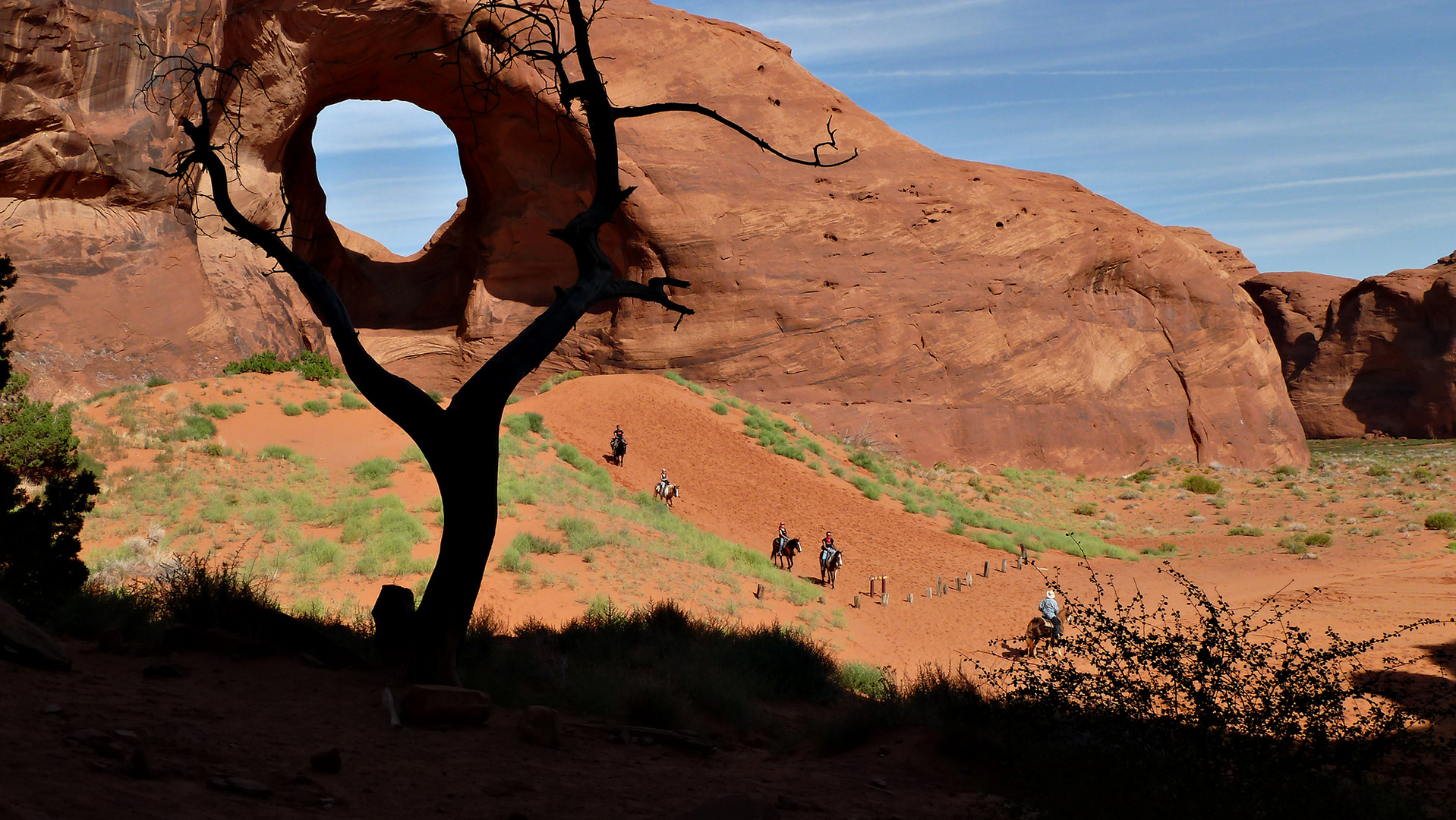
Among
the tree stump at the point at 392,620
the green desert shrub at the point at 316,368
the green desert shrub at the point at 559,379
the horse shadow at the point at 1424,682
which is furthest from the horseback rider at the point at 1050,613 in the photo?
the green desert shrub at the point at 559,379

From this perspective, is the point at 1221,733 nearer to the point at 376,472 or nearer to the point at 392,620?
the point at 392,620

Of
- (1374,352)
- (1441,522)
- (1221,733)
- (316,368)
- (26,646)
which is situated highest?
(1374,352)

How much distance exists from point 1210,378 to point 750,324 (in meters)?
20.4

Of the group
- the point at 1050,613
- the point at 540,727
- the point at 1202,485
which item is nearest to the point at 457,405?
the point at 540,727

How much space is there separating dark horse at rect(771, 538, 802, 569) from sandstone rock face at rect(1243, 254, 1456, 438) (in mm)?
59826

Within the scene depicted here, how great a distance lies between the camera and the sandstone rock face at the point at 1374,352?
62.2 m

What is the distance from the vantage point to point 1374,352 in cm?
6500

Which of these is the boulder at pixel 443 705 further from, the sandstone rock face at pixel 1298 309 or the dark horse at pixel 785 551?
the sandstone rock face at pixel 1298 309

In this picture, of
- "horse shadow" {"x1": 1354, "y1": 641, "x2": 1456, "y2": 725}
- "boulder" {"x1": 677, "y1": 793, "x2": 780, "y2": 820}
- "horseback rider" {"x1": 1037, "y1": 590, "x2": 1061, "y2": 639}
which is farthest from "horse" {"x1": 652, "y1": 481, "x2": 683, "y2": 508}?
"boulder" {"x1": 677, "y1": 793, "x2": 780, "y2": 820}

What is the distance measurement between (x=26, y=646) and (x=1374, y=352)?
75.9m

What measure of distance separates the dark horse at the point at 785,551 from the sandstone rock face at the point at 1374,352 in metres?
59.8

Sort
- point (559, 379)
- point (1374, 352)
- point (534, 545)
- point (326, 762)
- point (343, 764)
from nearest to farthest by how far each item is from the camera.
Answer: point (326, 762) < point (343, 764) < point (534, 545) < point (559, 379) < point (1374, 352)

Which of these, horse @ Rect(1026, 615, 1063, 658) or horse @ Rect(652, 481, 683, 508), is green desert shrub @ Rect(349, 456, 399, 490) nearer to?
horse @ Rect(652, 481, 683, 508)

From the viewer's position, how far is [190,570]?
1127 cm
